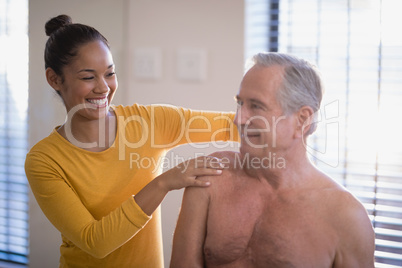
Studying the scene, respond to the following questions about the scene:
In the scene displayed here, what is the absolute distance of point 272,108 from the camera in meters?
1.23

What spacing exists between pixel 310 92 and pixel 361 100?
2.30 feet

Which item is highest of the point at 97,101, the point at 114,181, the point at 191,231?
the point at 97,101

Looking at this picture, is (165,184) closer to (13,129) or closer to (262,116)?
(262,116)

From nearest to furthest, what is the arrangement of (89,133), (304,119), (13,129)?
(304,119)
(89,133)
(13,129)

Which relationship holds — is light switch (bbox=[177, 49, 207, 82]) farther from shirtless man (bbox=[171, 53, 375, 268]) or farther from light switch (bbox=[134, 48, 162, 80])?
shirtless man (bbox=[171, 53, 375, 268])

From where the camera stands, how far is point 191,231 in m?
1.26

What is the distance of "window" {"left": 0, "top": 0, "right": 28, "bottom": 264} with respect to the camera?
2410 millimetres

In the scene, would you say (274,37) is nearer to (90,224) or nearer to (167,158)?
(167,158)

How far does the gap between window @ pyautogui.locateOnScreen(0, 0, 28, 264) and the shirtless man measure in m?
1.54

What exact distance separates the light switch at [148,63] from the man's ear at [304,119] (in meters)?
0.92

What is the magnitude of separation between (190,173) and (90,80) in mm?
Result: 410

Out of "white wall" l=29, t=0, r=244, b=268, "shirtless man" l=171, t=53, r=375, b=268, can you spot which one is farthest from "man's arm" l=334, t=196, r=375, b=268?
"white wall" l=29, t=0, r=244, b=268

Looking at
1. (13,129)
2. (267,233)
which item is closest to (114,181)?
(267,233)

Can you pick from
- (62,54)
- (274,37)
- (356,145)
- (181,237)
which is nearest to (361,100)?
(356,145)
